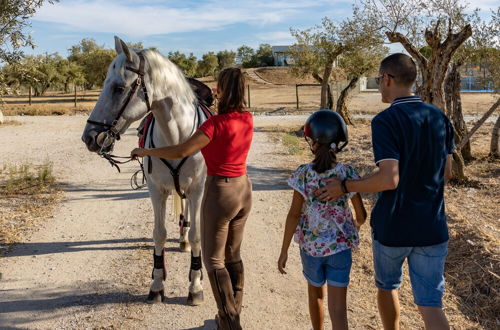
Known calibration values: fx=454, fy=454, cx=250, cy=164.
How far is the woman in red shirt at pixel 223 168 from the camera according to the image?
3238 millimetres

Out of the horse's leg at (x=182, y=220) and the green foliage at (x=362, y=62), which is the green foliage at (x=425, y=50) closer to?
the green foliage at (x=362, y=62)

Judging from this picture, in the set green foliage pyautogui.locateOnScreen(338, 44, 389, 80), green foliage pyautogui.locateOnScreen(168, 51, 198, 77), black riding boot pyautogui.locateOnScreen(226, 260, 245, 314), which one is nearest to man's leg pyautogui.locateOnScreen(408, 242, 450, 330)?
black riding boot pyautogui.locateOnScreen(226, 260, 245, 314)

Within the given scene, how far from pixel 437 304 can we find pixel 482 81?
1055 cm

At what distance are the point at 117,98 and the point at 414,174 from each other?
94.9 inches

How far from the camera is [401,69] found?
8.63 ft

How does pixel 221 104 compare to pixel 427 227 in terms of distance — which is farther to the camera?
pixel 221 104

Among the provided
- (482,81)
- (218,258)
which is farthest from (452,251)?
(482,81)

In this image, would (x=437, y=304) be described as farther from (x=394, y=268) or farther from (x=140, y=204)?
(x=140, y=204)

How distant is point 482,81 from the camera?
38.1ft

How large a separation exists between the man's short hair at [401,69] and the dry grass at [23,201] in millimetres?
5354

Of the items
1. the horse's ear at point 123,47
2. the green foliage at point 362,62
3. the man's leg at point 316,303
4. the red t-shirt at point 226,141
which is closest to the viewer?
the man's leg at point 316,303

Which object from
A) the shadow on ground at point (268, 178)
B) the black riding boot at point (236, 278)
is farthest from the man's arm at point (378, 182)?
the shadow on ground at point (268, 178)

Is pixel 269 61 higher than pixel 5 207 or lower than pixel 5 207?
higher

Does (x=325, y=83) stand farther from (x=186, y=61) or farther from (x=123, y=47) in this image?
(x=186, y=61)
